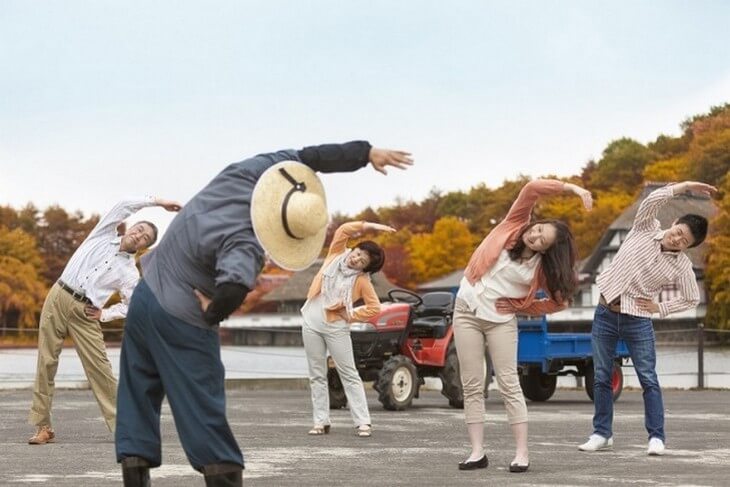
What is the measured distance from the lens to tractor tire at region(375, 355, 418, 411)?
48.8ft

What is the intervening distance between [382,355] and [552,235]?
26.5 ft

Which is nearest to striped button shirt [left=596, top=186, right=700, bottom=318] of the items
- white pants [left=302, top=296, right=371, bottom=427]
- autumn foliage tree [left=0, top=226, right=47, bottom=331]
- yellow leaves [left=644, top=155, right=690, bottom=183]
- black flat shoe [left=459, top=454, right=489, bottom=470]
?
black flat shoe [left=459, top=454, right=489, bottom=470]

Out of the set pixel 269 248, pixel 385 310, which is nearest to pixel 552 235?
pixel 269 248

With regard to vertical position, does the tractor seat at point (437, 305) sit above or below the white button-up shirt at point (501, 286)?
below

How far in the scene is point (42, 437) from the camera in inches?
390

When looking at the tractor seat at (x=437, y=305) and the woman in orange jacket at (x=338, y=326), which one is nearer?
the woman in orange jacket at (x=338, y=326)

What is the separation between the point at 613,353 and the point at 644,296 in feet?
1.89

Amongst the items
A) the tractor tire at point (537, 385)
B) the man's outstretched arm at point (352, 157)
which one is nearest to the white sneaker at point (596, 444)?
the man's outstretched arm at point (352, 157)

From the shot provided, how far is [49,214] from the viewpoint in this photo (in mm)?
98750

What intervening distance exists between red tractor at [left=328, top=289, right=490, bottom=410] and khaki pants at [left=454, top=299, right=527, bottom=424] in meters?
6.48

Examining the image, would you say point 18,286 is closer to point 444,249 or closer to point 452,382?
point 444,249

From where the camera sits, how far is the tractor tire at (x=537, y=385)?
1847 centimetres

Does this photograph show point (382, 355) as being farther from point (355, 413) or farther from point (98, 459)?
point (98, 459)

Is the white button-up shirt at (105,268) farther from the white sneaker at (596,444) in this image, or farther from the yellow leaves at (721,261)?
the yellow leaves at (721,261)
